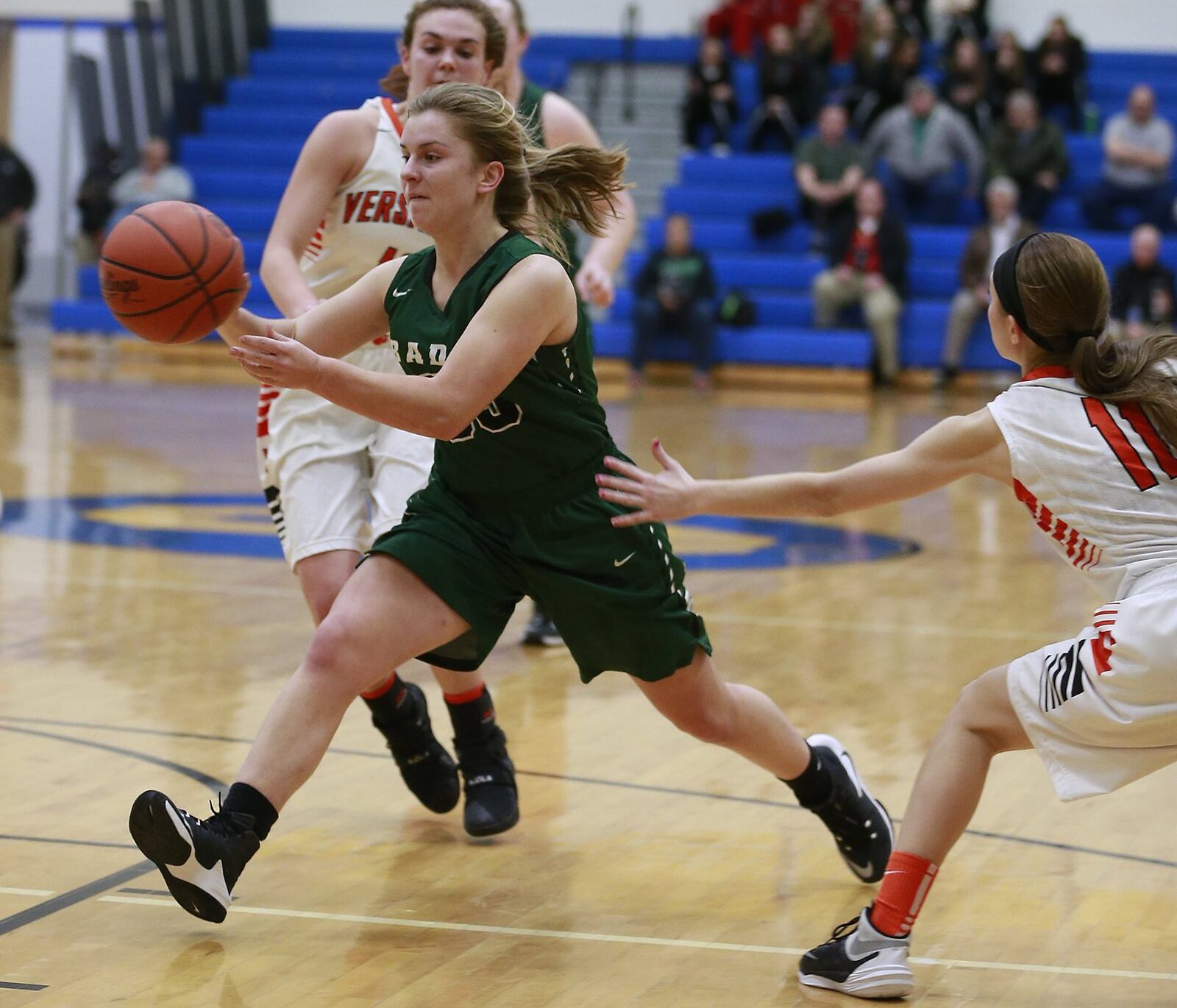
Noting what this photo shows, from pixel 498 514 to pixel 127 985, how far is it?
111cm

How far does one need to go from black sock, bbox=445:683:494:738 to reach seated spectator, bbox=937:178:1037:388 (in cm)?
1175

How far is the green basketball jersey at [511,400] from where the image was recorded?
3363 mm

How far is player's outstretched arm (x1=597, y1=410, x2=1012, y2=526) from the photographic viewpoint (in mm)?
2994

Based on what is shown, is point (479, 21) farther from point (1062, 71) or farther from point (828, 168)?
point (1062, 71)

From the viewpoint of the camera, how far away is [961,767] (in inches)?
122

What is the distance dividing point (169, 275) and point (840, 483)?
142 cm

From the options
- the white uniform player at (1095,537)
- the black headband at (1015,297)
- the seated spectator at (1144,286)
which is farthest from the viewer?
the seated spectator at (1144,286)

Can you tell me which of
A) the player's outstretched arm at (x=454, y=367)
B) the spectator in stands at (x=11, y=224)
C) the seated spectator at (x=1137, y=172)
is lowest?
the spectator in stands at (x=11, y=224)

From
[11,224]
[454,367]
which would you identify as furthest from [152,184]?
[454,367]

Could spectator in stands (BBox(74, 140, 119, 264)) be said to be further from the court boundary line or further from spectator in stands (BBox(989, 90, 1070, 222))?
the court boundary line

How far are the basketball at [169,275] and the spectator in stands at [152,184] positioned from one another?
48.2ft

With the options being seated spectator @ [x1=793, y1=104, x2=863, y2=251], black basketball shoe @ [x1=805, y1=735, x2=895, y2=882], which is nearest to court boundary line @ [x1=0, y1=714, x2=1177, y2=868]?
black basketball shoe @ [x1=805, y1=735, x2=895, y2=882]

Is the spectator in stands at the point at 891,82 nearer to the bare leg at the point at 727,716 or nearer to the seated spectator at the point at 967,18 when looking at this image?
the seated spectator at the point at 967,18

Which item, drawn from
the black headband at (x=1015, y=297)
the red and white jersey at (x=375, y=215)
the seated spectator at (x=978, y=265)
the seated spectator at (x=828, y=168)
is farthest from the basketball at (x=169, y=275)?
the seated spectator at (x=828, y=168)
